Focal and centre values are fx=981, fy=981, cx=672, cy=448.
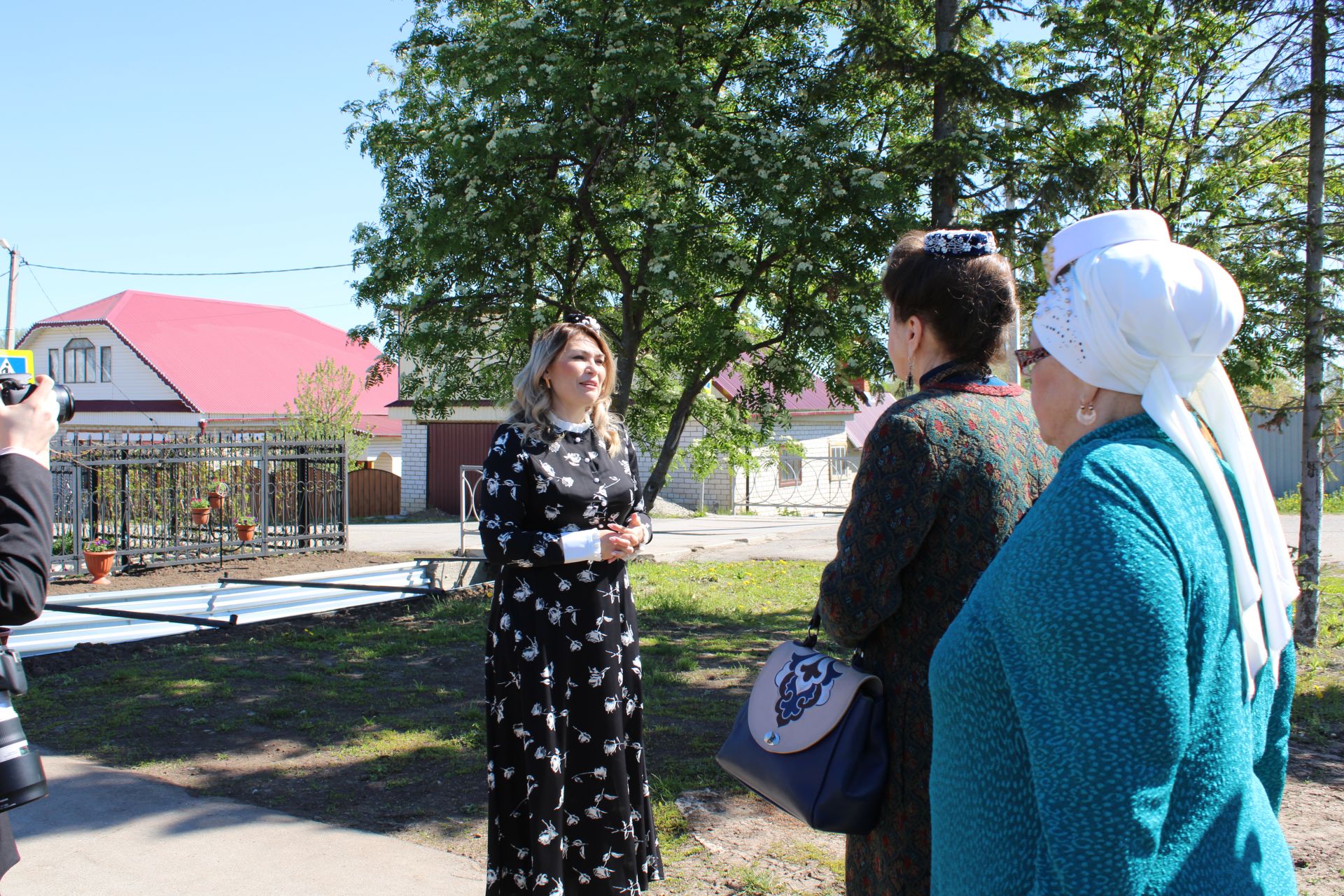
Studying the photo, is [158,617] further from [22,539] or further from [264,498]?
[22,539]

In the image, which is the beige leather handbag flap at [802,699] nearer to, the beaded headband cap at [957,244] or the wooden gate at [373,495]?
the beaded headband cap at [957,244]

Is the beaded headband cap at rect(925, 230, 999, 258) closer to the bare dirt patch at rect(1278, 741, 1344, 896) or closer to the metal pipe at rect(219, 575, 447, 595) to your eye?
the bare dirt patch at rect(1278, 741, 1344, 896)

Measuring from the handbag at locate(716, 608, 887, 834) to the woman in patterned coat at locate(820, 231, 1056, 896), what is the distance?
0.17 ft

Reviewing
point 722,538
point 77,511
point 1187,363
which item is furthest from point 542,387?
point 722,538

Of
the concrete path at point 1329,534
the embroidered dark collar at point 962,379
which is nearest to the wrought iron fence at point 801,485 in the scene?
the concrete path at point 1329,534

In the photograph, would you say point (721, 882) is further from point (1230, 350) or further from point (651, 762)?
point (1230, 350)

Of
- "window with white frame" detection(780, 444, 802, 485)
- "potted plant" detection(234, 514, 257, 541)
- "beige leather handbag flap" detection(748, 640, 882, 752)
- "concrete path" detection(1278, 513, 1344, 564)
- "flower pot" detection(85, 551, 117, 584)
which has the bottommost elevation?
"concrete path" detection(1278, 513, 1344, 564)

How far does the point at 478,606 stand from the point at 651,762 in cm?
477

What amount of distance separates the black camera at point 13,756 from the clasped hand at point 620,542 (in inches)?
64.8

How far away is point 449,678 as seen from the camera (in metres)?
6.44

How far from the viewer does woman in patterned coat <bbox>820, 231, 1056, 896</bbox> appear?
1848 mm

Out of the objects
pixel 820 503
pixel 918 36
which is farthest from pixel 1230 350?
pixel 820 503

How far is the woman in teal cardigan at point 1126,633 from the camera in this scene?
1074mm

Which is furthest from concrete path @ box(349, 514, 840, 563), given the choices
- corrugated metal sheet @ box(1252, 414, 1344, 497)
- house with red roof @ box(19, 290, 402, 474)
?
corrugated metal sheet @ box(1252, 414, 1344, 497)
